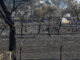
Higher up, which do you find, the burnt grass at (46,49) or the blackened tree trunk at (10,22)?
the blackened tree trunk at (10,22)

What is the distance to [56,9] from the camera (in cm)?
6481

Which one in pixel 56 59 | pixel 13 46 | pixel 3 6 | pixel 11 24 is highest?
pixel 3 6

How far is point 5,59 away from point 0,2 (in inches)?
143

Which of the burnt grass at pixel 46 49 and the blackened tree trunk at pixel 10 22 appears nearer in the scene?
the blackened tree trunk at pixel 10 22

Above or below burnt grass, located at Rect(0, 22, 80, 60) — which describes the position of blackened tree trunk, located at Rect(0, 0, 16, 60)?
above

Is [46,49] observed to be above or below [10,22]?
below

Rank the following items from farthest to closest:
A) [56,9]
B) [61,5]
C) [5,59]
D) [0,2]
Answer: [61,5] → [56,9] → [0,2] → [5,59]

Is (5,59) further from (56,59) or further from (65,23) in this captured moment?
(65,23)

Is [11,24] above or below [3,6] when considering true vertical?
below

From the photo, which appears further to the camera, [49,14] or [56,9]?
[56,9]

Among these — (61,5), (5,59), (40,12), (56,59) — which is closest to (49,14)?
(40,12)

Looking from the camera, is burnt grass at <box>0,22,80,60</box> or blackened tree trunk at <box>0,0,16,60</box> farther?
burnt grass at <box>0,22,80,60</box>

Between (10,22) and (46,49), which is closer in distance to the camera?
(10,22)

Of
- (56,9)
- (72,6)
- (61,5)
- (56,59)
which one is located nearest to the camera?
(56,59)
